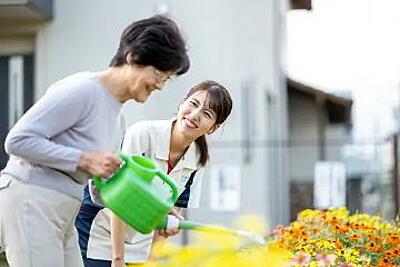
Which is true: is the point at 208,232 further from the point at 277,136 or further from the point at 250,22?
the point at 277,136

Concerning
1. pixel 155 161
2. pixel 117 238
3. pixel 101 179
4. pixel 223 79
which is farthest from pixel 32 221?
pixel 223 79

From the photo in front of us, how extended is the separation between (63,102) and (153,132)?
1.05 metres

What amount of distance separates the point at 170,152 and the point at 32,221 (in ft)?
3.68

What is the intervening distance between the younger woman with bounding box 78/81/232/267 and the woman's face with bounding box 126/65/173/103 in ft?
2.63

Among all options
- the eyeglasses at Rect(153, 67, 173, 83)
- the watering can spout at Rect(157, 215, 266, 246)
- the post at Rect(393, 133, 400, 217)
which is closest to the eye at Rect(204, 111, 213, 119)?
the watering can spout at Rect(157, 215, 266, 246)

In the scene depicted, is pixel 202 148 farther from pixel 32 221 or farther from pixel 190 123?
pixel 32 221

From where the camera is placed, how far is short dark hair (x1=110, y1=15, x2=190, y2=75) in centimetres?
290

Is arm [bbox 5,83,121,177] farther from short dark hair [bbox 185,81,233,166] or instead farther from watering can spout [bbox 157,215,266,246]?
short dark hair [bbox 185,81,233,166]

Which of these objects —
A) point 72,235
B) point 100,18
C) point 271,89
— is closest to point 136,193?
point 72,235

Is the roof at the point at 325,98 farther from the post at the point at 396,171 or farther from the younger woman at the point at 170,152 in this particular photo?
the younger woman at the point at 170,152

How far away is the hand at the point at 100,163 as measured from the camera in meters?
2.83

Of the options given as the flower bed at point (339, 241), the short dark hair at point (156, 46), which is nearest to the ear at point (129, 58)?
the short dark hair at point (156, 46)

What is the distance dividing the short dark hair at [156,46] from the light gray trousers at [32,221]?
18.5 inches

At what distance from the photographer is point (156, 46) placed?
115 inches
